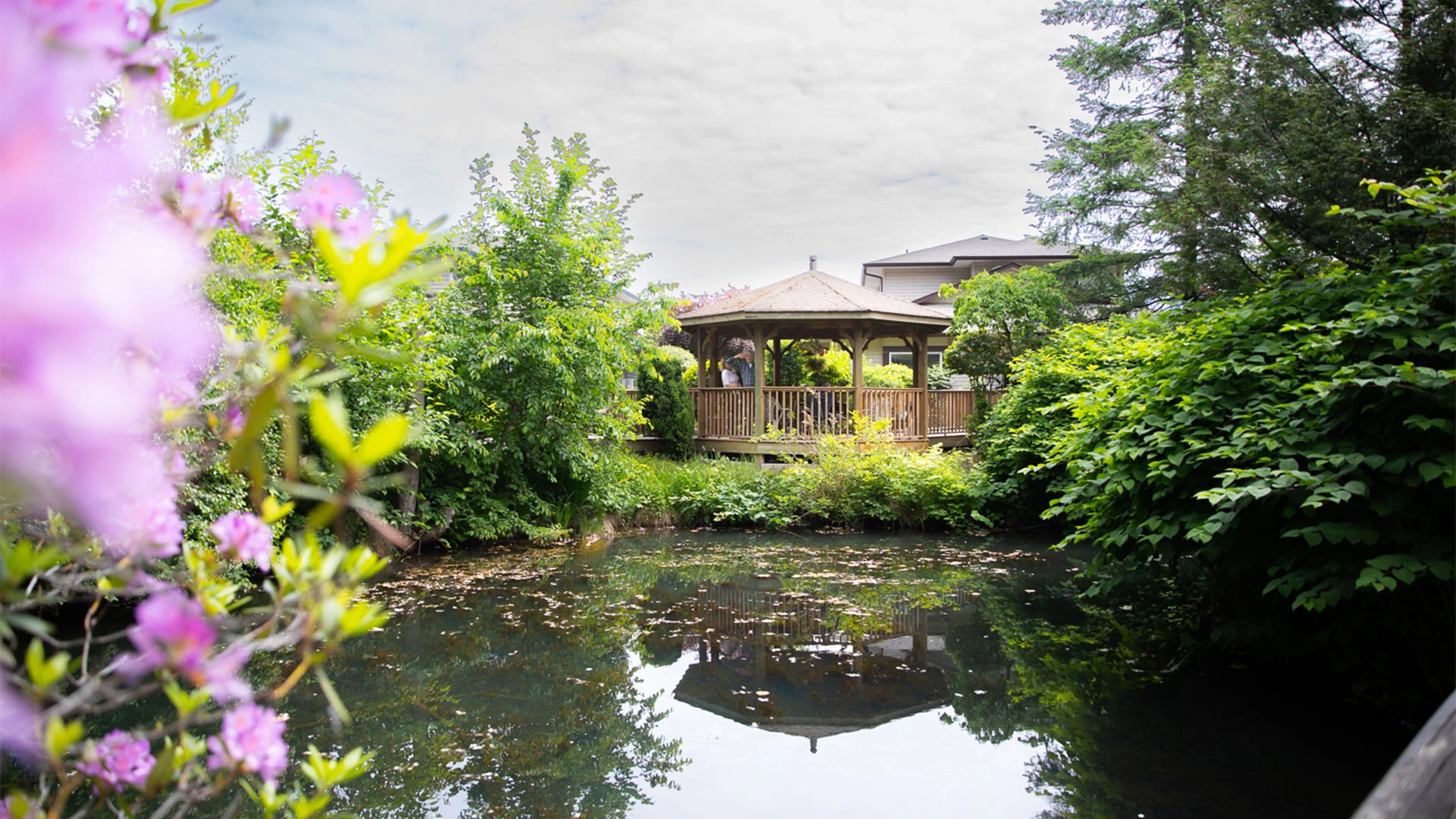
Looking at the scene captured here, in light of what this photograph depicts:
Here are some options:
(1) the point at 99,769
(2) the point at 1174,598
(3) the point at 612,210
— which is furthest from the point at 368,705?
(3) the point at 612,210

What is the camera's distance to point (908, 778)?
11.7 ft

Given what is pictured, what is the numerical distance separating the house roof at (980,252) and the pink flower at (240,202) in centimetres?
2495

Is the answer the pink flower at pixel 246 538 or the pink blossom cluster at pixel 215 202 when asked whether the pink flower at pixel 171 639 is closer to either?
the pink flower at pixel 246 538

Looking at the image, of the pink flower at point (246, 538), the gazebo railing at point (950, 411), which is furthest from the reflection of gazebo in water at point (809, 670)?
the gazebo railing at point (950, 411)

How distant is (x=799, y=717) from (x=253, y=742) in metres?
3.63

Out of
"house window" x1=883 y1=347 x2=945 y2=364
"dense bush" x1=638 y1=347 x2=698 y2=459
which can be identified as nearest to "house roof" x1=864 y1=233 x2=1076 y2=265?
"house window" x1=883 y1=347 x2=945 y2=364

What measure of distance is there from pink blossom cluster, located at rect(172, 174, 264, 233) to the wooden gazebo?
11.7 m

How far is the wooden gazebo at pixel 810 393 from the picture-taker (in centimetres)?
1339

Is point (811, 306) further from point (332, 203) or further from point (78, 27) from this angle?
point (78, 27)

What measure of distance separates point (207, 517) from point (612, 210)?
19.0 feet

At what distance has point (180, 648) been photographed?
70 centimetres

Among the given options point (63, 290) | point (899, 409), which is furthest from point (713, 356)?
point (63, 290)

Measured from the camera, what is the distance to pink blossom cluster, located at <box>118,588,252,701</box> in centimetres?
67

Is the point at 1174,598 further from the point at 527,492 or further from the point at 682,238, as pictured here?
the point at 682,238
